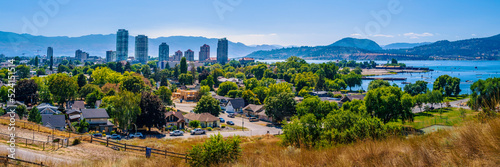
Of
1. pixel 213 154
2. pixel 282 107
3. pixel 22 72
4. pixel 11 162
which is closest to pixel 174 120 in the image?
pixel 282 107

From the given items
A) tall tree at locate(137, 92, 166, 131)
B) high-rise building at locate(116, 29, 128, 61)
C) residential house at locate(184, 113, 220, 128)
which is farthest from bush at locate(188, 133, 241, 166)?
high-rise building at locate(116, 29, 128, 61)

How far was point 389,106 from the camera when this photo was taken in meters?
25.8

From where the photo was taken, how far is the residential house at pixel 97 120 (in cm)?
2490

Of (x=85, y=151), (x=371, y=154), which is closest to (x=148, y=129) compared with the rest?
(x=85, y=151)

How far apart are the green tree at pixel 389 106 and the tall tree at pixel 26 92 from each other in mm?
32916

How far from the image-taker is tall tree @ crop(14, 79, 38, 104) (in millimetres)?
33844

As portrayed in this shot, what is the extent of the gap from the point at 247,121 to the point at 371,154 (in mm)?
28138

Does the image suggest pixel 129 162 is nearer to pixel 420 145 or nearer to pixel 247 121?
pixel 420 145

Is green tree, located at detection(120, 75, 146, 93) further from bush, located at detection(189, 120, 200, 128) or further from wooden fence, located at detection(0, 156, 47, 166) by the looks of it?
wooden fence, located at detection(0, 156, 47, 166)

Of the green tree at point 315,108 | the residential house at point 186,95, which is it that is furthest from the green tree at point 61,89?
the green tree at point 315,108

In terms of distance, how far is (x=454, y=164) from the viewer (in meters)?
4.85

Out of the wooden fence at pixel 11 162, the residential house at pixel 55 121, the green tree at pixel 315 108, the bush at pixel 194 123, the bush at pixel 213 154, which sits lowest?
the bush at pixel 194 123

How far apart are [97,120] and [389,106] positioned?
22.5m

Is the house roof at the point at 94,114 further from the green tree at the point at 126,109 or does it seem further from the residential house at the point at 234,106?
the residential house at the point at 234,106
